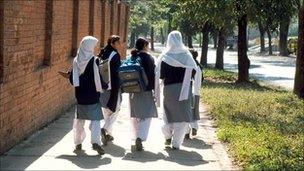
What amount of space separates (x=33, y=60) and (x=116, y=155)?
2.50 meters

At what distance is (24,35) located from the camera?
9.68m

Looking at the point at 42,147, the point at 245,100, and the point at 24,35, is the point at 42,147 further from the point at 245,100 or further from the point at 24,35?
the point at 245,100

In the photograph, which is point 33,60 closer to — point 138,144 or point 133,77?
point 133,77

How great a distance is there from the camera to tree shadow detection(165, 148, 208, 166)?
865 centimetres

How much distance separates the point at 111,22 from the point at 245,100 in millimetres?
8265

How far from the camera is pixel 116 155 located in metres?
9.00

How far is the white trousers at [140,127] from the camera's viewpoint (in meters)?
9.34

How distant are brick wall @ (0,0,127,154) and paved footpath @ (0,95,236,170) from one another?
309mm

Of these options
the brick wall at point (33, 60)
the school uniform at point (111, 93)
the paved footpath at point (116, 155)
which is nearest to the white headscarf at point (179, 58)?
the school uniform at point (111, 93)

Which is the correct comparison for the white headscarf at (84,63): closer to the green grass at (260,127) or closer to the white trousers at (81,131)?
the white trousers at (81,131)

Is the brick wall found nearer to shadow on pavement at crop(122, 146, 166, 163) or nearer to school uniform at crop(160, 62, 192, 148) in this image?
shadow on pavement at crop(122, 146, 166, 163)

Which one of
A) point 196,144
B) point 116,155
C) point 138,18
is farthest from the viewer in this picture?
point 138,18

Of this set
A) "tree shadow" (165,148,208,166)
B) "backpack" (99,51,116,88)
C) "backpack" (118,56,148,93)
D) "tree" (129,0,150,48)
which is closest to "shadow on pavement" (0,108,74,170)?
"backpack" (99,51,116,88)

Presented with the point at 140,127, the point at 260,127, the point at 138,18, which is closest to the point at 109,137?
the point at 140,127
